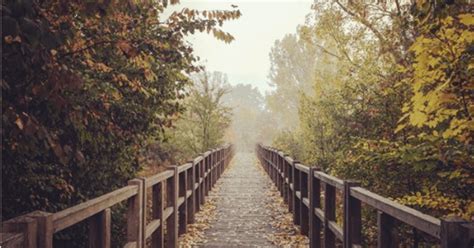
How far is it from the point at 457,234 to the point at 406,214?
70cm

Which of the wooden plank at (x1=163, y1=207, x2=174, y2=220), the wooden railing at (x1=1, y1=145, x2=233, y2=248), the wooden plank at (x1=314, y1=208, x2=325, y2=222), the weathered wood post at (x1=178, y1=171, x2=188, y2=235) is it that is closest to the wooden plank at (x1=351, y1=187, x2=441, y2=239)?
Answer: the wooden plank at (x1=314, y1=208, x2=325, y2=222)

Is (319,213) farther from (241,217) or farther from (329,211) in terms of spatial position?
(241,217)

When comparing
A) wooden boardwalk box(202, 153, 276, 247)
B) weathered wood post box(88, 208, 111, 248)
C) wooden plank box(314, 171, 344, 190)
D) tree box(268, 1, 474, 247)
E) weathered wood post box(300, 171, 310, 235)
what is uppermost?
tree box(268, 1, 474, 247)

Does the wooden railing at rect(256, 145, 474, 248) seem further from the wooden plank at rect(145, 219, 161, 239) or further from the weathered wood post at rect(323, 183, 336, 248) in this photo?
the wooden plank at rect(145, 219, 161, 239)

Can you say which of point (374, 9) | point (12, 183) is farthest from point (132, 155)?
point (374, 9)

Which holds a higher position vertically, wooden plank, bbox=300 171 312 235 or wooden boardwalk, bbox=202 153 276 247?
wooden plank, bbox=300 171 312 235

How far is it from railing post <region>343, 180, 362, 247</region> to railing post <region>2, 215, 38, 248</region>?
323 centimetres

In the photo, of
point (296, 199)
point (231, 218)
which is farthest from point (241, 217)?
point (296, 199)

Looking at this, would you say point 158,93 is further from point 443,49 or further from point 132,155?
point 443,49

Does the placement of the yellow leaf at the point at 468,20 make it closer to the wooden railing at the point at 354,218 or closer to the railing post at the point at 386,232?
the wooden railing at the point at 354,218

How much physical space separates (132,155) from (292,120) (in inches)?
1760

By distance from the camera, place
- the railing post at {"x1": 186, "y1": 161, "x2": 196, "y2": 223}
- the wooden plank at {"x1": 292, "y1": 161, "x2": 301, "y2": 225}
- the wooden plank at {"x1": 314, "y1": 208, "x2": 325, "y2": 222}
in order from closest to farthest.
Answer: the wooden plank at {"x1": 314, "y1": 208, "x2": 325, "y2": 222}, the wooden plank at {"x1": 292, "y1": 161, "x2": 301, "y2": 225}, the railing post at {"x1": 186, "y1": 161, "x2": 196, "y2": 223}

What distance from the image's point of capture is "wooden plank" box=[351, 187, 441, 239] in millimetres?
3027

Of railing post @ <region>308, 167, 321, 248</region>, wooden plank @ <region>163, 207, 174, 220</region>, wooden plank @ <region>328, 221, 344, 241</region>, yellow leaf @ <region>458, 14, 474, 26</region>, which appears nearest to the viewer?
yellow leaf @ <region>458, 14, 474, 26</region>
